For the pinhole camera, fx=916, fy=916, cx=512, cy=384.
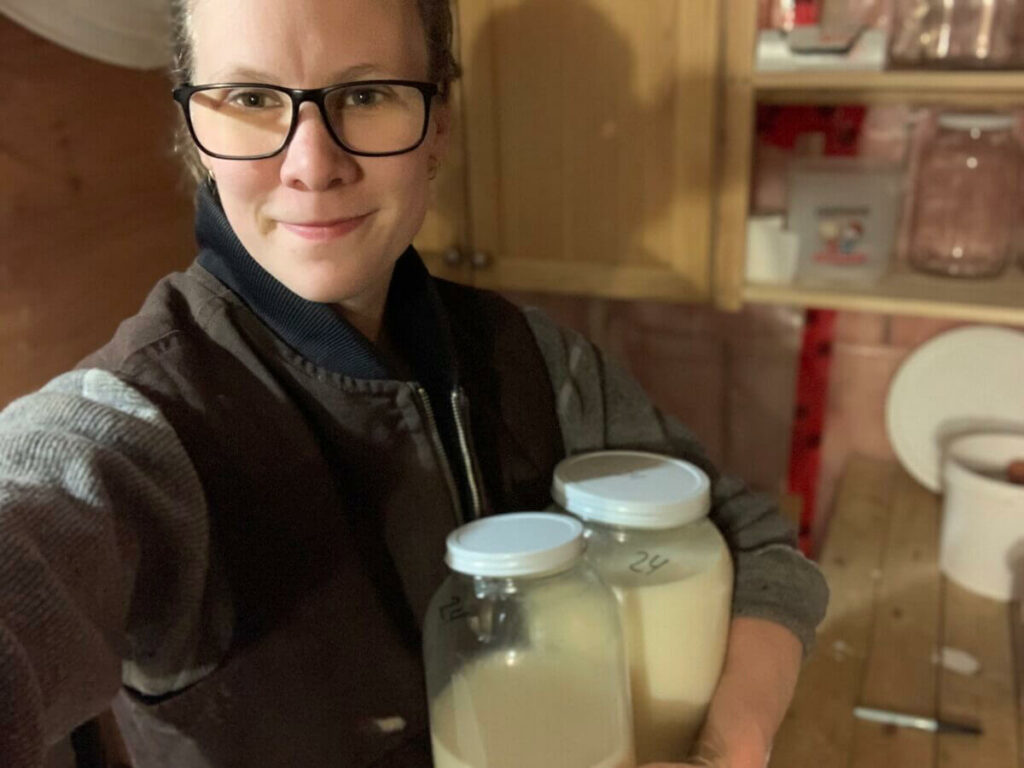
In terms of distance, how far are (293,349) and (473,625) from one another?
0.82ft

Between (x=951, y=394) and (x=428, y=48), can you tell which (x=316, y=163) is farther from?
(x=951, y=394)

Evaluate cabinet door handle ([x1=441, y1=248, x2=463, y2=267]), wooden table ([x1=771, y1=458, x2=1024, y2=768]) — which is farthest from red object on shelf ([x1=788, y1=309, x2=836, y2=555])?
cabinet door handle ([x1=441, y1=248, x2=463, y2=267])

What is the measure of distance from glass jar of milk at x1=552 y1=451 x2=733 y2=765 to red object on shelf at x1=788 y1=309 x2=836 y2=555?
2.83 ft

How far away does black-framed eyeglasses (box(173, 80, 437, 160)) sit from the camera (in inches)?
25.3

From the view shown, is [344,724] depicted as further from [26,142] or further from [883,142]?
[883,142]

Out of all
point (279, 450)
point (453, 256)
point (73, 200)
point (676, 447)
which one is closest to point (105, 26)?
point (73, 200)

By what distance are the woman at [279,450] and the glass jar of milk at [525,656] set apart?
91mm

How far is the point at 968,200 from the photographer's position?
1.36 meters

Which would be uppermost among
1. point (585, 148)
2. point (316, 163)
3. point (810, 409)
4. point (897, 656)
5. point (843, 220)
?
point (316, 163)

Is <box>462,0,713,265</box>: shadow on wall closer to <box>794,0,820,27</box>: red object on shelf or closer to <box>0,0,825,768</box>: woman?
<box>794,0,820,27</box>: red object on shelf

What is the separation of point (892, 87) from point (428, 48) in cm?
72

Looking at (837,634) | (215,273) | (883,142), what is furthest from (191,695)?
(883,142)

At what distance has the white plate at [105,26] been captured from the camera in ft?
3.51

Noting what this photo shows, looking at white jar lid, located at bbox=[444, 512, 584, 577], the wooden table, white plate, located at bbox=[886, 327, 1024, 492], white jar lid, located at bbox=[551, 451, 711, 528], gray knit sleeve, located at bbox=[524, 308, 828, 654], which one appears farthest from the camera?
white plate, located at bbox=[886, 327, 1024, 492]
